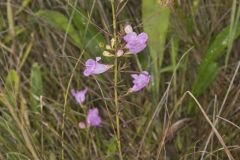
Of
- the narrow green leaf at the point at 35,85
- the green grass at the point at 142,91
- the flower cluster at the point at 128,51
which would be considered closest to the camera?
the flower cluster at the point at 128,51

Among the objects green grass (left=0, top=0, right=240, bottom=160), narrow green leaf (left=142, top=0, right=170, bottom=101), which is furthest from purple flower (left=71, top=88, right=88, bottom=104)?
narrow green leaf (left=142, top=0, right=170, bottom=101)

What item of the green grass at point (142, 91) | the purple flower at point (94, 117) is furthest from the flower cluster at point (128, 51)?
the purple flower at point (94, 117)

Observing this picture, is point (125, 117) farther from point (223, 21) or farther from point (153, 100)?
point (223, 21)

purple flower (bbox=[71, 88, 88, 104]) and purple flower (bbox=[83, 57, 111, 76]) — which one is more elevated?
purple flower (bbox=[83, 57, 111, 76])

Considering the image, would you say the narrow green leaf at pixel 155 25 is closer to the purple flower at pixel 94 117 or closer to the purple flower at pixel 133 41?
the purple flower at pixel 94 117

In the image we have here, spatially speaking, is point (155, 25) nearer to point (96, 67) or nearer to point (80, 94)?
point (80, 94)

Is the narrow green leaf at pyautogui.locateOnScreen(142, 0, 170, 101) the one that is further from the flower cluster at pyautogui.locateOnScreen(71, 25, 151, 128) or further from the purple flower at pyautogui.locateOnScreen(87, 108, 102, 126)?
the flower cluster at pyautogui.locateOnScreen(71, 25, 151, 128)

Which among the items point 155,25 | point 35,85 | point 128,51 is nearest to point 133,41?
point 128,51

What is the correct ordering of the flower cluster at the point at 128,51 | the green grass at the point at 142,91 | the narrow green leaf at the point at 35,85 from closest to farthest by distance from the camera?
1. the flower cluster at the point at 128,51
2. the green grass at the point at 142,91
3. the narrow green leaf at the point at 35,85
